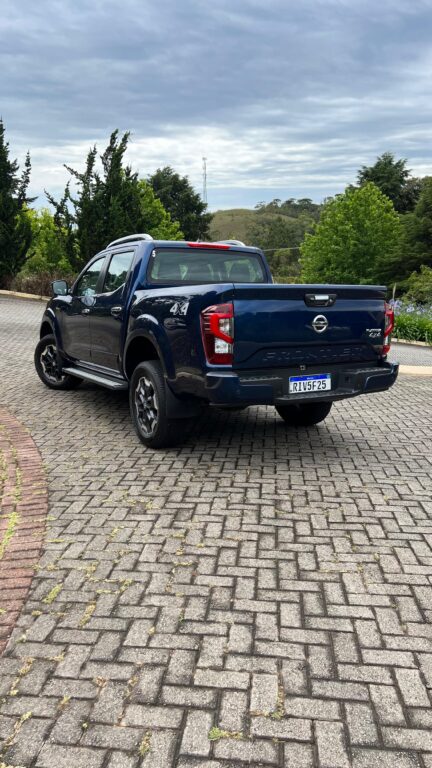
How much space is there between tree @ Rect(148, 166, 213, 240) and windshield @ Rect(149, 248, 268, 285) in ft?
246

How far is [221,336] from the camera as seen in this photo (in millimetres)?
5059

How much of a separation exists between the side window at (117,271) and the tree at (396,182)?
229ft

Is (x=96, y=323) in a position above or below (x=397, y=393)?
above

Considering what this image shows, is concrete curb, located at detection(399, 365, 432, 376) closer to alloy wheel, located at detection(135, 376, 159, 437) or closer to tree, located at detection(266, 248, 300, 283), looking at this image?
alloy wheel, located at detection(135, 376, 159, 437)

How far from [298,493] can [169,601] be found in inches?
75.0

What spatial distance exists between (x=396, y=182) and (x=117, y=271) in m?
71.7

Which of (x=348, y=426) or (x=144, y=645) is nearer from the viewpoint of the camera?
(x=144, y=645)

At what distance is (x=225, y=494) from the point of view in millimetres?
4875

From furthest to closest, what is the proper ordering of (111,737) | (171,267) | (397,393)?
(397,393)
(171,267)
(111,737)

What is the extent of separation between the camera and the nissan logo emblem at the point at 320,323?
546cm

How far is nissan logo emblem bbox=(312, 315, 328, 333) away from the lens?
546 cm

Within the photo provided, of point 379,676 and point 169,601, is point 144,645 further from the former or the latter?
point 379,676

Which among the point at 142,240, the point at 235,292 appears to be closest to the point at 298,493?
the point at 235,292

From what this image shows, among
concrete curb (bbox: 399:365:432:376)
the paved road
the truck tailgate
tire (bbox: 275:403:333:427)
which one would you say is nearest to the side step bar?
tire (bbox: 275:403:333:427)
